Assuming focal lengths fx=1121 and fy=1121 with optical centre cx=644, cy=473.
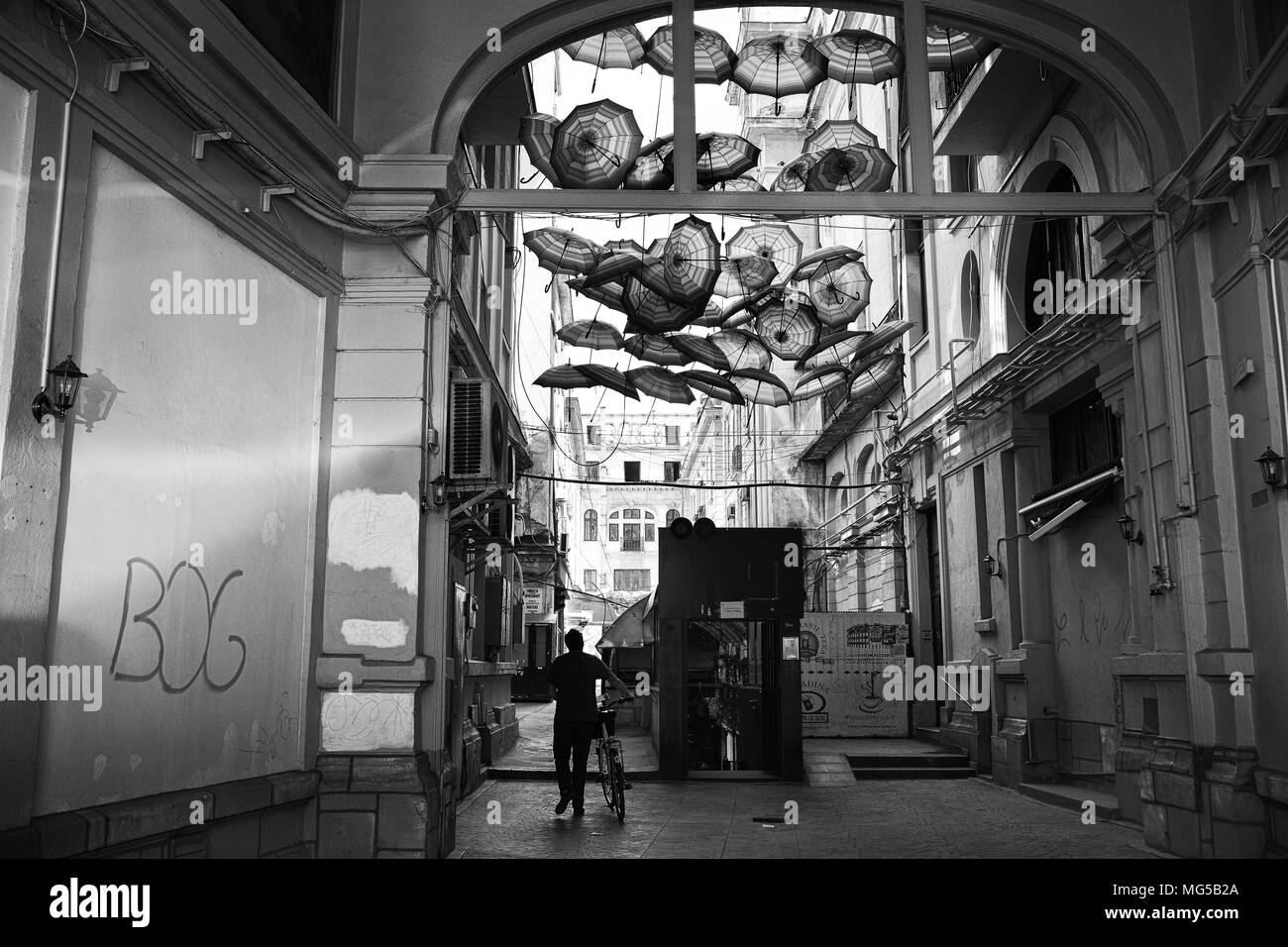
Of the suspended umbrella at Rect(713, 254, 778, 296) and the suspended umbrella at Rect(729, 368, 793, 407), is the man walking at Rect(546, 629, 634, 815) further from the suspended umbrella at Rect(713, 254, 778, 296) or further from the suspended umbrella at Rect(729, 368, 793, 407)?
the suspended umbrella at Rect(729, 368, 793, 407)

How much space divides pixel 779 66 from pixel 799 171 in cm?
177

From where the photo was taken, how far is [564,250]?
15.1 metres

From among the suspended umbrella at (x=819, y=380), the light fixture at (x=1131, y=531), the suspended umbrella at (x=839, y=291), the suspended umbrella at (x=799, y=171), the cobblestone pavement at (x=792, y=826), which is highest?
the suspended umbrella at (x=799, y=171)

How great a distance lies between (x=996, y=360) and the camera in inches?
577

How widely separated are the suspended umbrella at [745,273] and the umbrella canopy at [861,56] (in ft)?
13.4

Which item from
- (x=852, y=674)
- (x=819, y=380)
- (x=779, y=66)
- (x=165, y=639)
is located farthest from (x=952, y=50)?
(x=852, y=674)

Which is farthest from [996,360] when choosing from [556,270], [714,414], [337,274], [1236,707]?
[714,414]

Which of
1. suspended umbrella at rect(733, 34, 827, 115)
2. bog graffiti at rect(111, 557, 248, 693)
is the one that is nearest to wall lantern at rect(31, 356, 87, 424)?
Result: bog graffiti at rect(111, 557, 248, 693)

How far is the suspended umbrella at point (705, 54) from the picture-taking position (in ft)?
40.1

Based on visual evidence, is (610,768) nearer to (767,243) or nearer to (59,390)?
(59,390)

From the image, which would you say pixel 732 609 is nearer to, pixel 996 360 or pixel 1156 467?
pixel 996 360

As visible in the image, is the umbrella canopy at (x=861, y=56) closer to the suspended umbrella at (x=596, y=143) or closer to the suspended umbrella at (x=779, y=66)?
the suspended umbrella at (x=779, y=66)

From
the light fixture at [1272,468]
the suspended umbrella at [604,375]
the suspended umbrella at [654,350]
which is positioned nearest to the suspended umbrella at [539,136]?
the suspended umbrella at [654,350]
